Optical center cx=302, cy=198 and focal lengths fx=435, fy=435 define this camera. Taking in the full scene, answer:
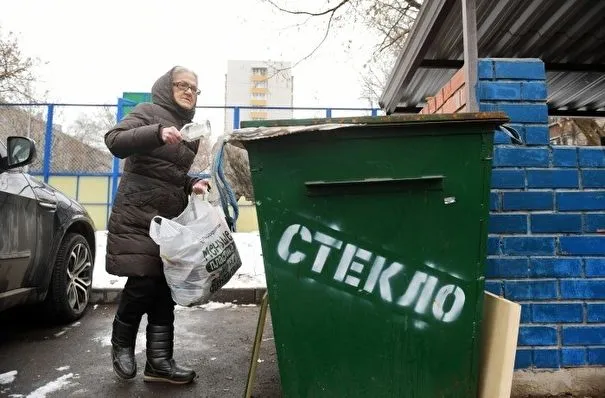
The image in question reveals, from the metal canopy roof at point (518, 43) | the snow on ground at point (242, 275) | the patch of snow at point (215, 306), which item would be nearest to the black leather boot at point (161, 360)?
the snow on ground at point (242, 275)

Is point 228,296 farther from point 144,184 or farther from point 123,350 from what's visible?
point 144,184

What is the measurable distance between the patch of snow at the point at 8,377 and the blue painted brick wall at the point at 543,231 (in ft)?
9.02

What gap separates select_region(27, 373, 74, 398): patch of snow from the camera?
92.2 inches

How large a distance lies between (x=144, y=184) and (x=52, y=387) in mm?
1259

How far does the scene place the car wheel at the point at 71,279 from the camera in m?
A: 3.45

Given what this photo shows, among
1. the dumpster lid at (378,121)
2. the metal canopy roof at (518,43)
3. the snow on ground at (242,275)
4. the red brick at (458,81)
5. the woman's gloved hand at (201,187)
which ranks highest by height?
the metal canopy roof at (518,43)

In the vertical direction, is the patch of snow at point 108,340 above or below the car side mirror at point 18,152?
below

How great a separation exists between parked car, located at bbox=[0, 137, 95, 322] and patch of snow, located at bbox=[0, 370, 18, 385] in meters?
0.41

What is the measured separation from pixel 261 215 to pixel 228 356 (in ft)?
5.53

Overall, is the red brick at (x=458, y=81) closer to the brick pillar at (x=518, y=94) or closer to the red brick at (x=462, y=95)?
the red brick at (x=462, y=95)

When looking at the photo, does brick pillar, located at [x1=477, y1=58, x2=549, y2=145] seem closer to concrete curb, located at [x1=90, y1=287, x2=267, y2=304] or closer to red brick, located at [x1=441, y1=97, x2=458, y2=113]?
red brick, located at [x1=441, y1=97, x2=458, y2=113]

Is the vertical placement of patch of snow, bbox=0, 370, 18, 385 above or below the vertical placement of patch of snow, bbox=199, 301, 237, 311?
below

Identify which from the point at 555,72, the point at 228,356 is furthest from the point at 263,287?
the point at 555,72

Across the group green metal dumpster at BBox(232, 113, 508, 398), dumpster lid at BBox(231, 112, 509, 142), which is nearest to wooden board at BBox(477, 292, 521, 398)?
green metal dumpster at BBox(232, 113, 508, 398)
